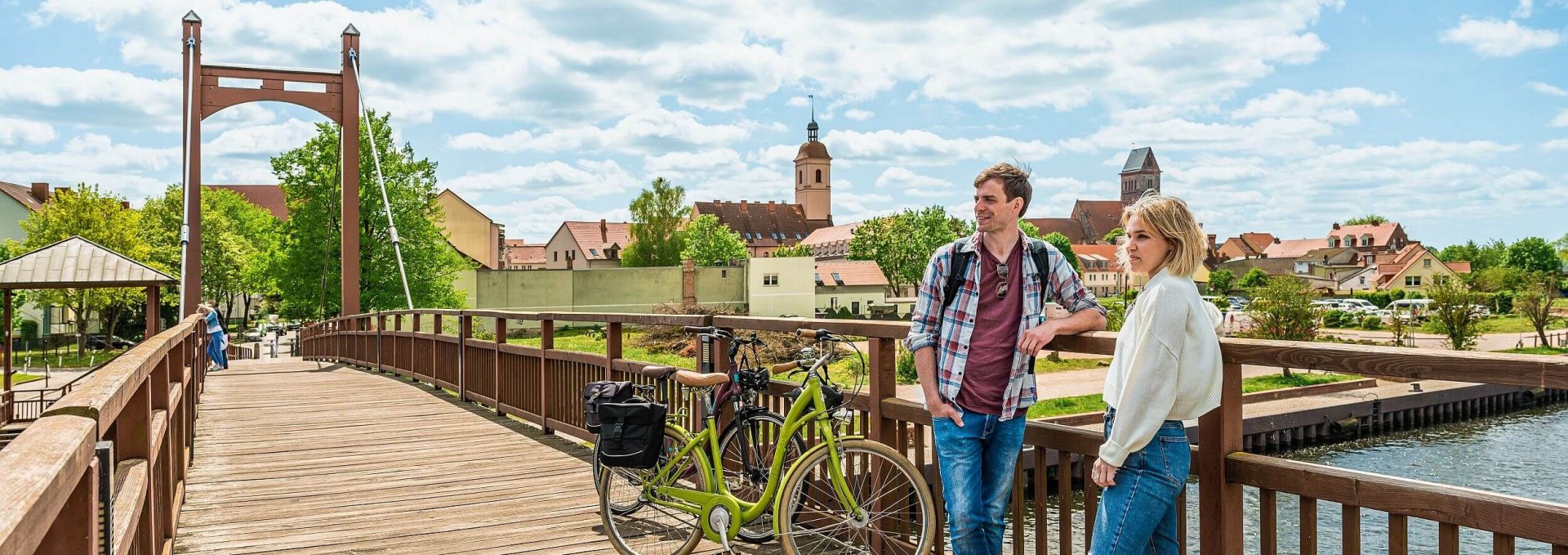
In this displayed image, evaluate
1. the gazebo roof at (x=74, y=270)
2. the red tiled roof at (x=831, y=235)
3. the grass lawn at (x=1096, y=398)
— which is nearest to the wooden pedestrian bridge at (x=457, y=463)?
the gazebo roof at (x=74, y=270)

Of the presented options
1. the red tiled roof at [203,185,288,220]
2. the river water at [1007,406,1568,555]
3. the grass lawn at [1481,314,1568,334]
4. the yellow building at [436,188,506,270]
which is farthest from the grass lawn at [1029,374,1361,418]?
the red tiled roof at [203,185,288,220]

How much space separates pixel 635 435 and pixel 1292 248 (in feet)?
419

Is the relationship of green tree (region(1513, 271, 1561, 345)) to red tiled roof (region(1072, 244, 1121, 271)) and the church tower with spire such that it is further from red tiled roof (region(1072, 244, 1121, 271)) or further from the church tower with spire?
the church tower with spire

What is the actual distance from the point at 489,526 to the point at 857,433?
6.08ft

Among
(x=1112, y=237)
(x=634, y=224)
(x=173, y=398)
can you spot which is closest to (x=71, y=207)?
(x=634, y=224)

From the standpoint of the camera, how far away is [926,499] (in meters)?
3.49

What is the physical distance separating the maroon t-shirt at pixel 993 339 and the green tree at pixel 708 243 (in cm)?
6432

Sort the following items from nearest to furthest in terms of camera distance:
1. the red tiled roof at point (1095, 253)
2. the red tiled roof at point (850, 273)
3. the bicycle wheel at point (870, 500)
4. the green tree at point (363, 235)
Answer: the bicycle wheel at point (870, 500)
the green tree at point (363, 235)
the red tiled roof at point (850, 273)
the red tiled roof at point (1095, 253)

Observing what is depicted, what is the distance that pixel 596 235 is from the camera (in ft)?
293

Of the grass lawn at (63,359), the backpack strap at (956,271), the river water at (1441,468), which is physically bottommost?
the river water at (1441,468)

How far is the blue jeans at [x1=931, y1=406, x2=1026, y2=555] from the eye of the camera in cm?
305

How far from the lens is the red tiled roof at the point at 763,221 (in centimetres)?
11119

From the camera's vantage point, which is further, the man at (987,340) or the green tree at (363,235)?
the green tree at (363,235)

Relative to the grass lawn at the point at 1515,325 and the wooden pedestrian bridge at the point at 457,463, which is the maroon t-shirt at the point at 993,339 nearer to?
the wooden pedestrian bridge at the point at 457,463
